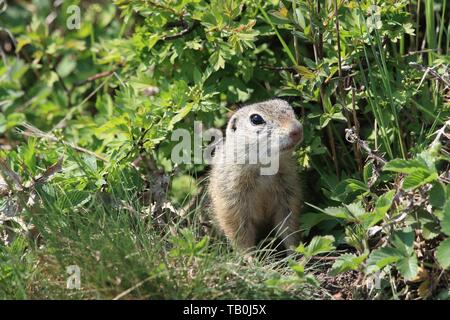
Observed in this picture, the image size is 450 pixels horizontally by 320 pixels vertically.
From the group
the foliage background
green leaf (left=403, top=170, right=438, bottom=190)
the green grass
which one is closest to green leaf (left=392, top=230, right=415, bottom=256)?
the foliage background

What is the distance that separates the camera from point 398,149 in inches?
191

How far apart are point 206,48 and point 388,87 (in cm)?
148

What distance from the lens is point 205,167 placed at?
232 inches

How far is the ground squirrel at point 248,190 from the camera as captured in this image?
4820mm

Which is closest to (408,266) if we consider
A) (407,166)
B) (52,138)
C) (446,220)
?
(446,220)

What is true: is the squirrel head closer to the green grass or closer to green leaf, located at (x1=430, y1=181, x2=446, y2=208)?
the green grass

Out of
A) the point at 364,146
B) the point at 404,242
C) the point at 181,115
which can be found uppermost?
the point at 181,115

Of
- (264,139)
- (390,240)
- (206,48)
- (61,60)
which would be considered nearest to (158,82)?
(206,48)

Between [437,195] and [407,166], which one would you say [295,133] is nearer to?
[407,166]

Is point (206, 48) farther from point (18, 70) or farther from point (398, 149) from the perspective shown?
point (18, 70)

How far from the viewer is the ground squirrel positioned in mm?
4820

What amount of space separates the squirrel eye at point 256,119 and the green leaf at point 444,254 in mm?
1428

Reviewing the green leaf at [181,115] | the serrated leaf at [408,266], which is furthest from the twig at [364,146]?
the green leaf at [181,115]

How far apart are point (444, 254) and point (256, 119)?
60.2 inches
